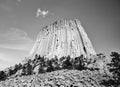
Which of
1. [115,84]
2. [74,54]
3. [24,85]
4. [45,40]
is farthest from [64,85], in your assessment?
[45,40]

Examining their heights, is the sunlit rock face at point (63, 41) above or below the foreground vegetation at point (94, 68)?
above

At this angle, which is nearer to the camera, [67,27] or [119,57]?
[119,57]

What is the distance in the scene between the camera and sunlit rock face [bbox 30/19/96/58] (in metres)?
81.4

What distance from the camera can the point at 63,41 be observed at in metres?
90.7

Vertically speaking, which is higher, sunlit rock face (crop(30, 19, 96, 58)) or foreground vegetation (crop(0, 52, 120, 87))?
sunlit rock face (crop(30, 19, 96, 58))

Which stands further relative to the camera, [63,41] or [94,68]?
[63,41]

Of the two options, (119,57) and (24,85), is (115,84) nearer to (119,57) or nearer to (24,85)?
(119,57)

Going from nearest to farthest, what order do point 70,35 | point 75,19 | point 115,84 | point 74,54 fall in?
point 115,84 → point 74,54 → point 70,35 → point 75,19

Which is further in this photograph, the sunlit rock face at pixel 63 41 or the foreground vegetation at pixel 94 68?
the sunlit rock face at pixel 63 41

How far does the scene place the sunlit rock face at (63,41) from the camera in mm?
81438

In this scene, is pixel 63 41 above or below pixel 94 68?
above

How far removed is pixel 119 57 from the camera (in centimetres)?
1864

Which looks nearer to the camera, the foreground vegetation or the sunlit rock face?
A: the foreground vegetation

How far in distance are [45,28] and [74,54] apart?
49473mm
